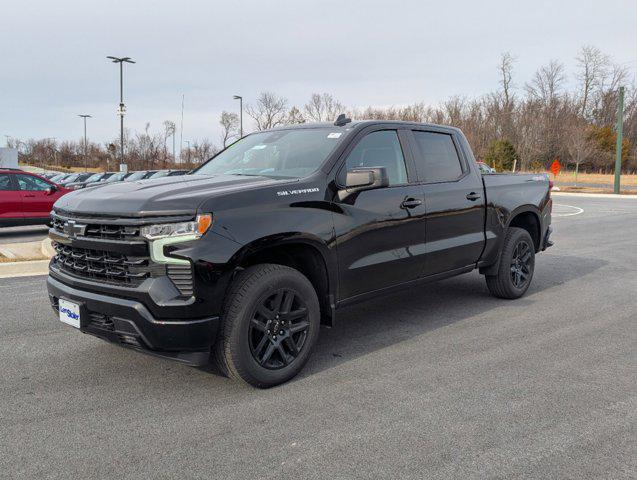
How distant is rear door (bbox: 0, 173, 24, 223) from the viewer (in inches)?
524

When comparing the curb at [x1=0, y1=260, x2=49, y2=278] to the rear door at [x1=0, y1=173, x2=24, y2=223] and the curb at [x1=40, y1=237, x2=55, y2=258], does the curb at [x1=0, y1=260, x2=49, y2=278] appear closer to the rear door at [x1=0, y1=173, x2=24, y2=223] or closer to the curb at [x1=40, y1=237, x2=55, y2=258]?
the curb at [x1=40, y1=237, x2=55, y2=258]

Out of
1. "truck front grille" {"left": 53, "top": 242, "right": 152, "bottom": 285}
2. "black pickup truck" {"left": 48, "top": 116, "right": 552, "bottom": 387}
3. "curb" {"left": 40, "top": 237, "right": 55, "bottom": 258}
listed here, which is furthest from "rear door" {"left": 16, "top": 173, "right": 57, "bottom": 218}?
"truck front grille" {"left": 53, "top": 242, "right": 152, "bottom": 285}

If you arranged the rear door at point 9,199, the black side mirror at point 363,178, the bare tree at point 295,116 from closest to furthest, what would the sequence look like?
1. the black side mirror at point 363,178
2. the rear door at point 9,199
3. the bare tree at point 295,116

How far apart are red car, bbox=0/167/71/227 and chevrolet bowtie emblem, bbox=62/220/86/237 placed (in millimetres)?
10474

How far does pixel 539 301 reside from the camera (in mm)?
6535

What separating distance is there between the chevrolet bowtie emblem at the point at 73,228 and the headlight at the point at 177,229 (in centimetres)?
59

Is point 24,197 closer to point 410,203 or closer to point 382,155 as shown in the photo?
point 382,155

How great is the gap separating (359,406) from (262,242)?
1233 mm

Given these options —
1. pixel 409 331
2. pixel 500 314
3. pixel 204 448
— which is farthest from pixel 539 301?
pixel 204 448

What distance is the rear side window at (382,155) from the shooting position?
4.67 m

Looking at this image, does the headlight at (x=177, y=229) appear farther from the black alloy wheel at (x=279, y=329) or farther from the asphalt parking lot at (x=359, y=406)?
the asphalt parking lot at (x=359, y=406)

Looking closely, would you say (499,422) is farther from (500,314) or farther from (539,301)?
(539,301)

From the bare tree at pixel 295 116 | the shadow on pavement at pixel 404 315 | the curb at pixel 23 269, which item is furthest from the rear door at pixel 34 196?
the bare tree at pixel 295 116

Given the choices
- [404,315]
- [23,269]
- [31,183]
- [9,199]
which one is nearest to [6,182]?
[9,199]
